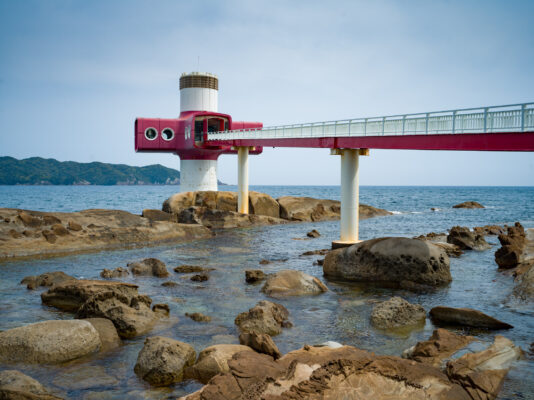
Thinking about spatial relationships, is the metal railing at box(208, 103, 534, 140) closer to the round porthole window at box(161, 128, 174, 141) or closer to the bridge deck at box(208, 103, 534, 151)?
the bridge deck at box(208, 103, 534, 151)

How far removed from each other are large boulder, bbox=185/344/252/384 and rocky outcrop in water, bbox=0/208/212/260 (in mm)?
14617

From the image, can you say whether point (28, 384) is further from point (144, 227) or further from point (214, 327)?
point (144, 227)

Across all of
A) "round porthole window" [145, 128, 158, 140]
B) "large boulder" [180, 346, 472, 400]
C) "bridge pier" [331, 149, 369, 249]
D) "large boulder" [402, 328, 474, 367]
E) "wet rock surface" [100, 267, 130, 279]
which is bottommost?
"wet rock surface" [100, 267, 130, 279]

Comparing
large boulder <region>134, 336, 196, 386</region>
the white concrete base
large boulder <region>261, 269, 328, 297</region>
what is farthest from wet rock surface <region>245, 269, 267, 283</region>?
the white concrete base

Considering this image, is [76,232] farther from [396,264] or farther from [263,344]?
[263,344]

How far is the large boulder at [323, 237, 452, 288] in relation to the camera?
14547 millimetres

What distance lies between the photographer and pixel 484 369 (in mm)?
7074

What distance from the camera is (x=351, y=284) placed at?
14664 millimetres

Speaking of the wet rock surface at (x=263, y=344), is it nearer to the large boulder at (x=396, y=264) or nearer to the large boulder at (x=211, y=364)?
the large boulder at (x=211, y=364)

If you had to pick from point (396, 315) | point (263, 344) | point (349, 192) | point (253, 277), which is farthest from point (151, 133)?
point (263, 344)

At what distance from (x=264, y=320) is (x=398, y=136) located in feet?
34.8

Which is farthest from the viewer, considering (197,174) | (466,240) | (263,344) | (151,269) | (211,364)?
(197,174)

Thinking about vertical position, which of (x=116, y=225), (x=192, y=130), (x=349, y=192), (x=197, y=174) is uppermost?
(x=192, y=130)

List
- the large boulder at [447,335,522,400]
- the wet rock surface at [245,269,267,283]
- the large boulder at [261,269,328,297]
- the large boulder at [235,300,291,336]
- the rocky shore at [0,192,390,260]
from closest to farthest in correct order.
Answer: the large boulder at [447,335,522,400] → the large boulder at [235,300,291,336] → the large boulder at [261,269,328,297] → the wet rock surface at [245,269,267,283] → the rocky shore at [0,192,390,260]
